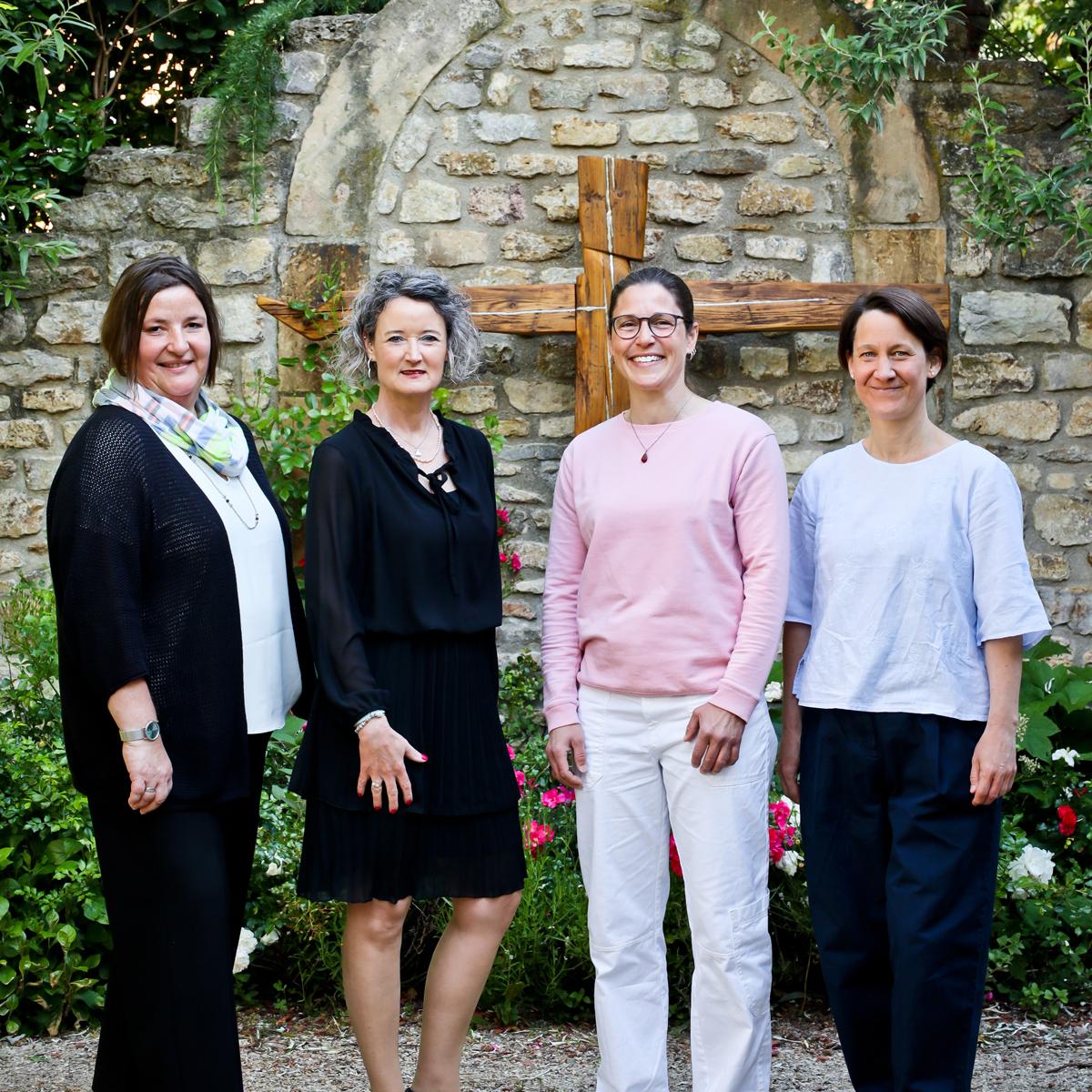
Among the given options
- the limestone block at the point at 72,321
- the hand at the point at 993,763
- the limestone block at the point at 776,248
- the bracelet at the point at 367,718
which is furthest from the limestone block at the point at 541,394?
the hand at the point at 993,763

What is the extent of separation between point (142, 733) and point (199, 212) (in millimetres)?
2863

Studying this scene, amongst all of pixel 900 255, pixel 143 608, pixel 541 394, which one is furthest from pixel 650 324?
pixel 900 255

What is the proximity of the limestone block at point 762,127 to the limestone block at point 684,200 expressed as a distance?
0.20 m

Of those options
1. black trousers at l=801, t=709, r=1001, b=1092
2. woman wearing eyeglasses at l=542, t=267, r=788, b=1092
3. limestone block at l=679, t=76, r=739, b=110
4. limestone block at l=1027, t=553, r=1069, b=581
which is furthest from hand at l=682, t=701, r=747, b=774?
limestone block at l=679, t=76, r=739, b=110

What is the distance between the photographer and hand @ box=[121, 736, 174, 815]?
1976mm

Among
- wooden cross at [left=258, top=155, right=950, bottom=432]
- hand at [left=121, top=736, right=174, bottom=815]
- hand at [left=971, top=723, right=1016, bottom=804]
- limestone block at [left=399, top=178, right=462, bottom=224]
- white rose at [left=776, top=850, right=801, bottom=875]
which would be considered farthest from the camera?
limestone block at [left=399, top=178, right=462, bottom=224]

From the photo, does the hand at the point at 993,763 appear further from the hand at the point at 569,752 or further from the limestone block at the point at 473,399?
the limestone block at the point at 473,399

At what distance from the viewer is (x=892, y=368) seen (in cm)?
224

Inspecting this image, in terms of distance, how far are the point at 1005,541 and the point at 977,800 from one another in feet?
1.51

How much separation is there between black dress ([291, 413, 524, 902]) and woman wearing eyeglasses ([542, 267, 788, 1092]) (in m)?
0.23

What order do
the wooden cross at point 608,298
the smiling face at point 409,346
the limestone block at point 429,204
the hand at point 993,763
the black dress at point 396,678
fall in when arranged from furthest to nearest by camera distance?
1. the limestone block at point 429,204
2. the wooden cross at point 608,298
3. the smiling face at point 409,346
4. the black dress at point 396,678
5. the hand at point 993,763

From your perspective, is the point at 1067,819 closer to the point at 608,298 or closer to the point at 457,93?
the point at 608,298

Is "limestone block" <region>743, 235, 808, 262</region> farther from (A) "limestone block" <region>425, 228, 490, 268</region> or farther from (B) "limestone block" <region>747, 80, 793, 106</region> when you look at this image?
(A) "limestone block" <region>425, 228, 490, 268</region>

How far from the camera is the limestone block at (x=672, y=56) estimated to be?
4375mm
